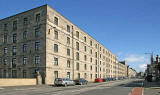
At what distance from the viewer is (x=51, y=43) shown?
1604 inches

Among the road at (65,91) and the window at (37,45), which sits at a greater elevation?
the window at (37,45)

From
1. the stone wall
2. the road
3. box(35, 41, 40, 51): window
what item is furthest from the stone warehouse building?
the road

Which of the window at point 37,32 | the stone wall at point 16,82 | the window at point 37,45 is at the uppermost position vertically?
the window at point 37,32

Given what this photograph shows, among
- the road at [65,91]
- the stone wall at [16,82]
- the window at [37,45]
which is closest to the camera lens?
the road at [65,91]

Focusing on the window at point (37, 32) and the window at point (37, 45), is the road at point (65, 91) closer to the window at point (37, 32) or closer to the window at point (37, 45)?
the window at point (37, 45)

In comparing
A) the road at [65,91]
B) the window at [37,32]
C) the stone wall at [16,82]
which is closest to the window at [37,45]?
the window at [37,32]

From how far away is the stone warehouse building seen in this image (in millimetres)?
39531

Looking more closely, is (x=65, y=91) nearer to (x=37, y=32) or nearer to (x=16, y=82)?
(x=16, y=82)

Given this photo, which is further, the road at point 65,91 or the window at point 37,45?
the window at point 37,45

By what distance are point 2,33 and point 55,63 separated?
16.7 meters

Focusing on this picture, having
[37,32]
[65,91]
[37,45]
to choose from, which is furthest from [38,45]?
[65,91]

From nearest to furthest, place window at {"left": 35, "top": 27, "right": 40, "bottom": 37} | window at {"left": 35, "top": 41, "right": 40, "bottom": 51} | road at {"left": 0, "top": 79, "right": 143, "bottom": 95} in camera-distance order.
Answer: road at {"left": 0, "top": 79, "right": 143, "bottom": 95} → window at {"left": 35, "top": 41, "right": 40, "bottom": 51} → window at {"left": 35, "top": 27, "right": 40, "bottom": 37}

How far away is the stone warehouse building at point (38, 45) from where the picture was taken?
39.5 m

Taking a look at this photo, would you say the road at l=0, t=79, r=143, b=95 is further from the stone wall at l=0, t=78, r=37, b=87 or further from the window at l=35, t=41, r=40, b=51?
the window at l=35, t=41, r=40, b=51
